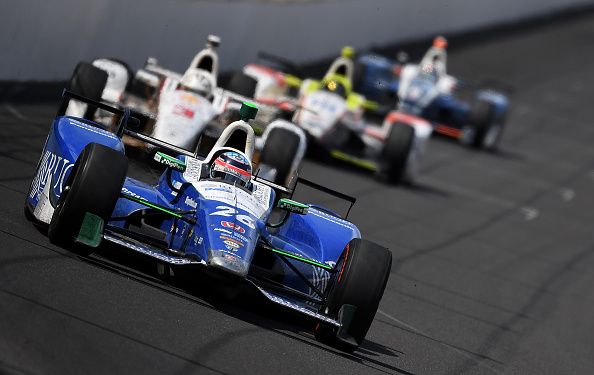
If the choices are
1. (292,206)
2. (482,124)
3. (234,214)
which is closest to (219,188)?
(234,214)

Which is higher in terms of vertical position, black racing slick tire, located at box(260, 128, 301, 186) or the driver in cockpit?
the driver in cockpit

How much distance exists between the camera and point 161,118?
13.8m

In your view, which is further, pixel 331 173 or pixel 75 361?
pixel 331 173

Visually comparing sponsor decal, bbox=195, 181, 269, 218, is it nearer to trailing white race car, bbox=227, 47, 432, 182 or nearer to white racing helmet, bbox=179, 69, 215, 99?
white racing helmet, bbox=179, 69, 215, 99

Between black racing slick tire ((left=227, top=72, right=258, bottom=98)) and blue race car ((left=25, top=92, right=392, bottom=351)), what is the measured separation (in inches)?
249

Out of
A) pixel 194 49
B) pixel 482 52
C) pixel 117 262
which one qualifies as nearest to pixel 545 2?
pixel 482 52

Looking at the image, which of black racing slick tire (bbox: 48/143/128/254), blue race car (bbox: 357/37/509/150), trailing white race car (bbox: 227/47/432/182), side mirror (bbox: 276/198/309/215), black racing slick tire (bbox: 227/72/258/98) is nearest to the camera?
black racing slick tire (bbox: 48/143/128/254)

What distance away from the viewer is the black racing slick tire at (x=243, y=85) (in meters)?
16.7

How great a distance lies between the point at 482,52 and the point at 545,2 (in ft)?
24.8

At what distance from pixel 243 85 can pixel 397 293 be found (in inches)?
216

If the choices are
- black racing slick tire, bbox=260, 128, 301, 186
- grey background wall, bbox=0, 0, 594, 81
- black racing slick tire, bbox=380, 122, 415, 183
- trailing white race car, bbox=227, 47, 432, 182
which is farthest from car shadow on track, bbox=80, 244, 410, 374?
black racing slick tire, bbox=380, 122, 415, 183

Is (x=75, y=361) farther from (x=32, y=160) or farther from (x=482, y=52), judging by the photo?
(x=482, y=52)

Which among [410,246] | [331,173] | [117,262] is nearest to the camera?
[117,262]

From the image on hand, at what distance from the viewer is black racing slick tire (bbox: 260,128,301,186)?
14.5 m
